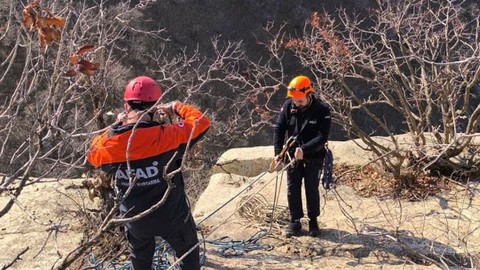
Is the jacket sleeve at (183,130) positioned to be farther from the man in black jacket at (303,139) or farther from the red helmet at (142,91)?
the man in black jacket at (303,139)

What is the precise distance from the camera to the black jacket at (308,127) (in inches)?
188

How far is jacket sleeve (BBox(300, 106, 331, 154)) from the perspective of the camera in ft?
15.5

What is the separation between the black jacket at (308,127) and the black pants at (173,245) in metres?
1.42

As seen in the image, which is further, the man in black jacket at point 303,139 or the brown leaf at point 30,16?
the man in black jacket at point 303,139

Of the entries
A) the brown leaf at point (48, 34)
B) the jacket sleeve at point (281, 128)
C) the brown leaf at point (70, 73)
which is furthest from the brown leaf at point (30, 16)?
the jacket sleeve at point (281, 128)

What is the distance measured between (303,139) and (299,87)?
454 mm

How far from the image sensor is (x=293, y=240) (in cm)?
509

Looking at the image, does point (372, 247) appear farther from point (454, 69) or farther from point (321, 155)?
point (454, 69)

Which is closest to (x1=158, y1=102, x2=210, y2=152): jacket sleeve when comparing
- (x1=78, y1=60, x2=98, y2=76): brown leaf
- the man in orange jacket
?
the man in orange jacket

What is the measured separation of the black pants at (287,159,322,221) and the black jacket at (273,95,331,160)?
0.11m

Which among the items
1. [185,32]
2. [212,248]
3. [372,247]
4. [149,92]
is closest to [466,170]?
[372,247]

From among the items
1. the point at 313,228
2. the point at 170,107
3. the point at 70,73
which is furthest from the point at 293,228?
the point at 70,73

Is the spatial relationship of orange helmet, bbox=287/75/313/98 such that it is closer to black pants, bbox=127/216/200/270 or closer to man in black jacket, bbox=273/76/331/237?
man in black jacket, bbox=273/76/331/237

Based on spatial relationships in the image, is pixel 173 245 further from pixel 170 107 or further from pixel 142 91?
pixel 142 91
